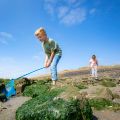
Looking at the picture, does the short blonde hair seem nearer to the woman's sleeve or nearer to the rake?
the woman's sleeve

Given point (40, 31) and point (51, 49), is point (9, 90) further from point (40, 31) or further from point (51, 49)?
point (40, 31)

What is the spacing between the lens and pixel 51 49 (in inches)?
430

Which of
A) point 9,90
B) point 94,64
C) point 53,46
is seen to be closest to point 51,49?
point 53,46

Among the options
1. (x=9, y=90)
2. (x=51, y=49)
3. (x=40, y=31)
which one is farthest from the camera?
(x=9, y=90)

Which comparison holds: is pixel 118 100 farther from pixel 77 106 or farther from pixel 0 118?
pixel 0 118

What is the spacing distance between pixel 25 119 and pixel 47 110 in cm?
72

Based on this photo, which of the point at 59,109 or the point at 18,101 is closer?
the point at 59,109

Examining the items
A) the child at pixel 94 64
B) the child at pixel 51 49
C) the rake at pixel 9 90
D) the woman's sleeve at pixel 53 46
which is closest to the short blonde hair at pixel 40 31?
the child at pixel 51 49

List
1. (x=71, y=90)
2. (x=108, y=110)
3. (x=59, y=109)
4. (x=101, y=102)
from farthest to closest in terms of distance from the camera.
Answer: (x=101, y=102)
(x=108, y=110)
(x=71, y=90)
(x=59, y=109)

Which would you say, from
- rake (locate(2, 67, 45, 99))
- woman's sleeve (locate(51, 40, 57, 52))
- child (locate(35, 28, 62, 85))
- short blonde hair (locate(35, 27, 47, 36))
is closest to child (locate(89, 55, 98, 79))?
rake (locate(2, 67, 45, 99))

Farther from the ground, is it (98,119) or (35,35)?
(35,35)

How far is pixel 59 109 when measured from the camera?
8.05m

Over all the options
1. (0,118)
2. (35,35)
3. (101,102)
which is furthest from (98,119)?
(35,35)

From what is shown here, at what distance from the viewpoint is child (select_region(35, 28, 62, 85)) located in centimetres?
1074
